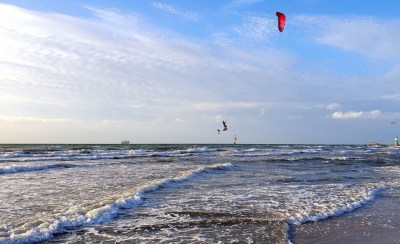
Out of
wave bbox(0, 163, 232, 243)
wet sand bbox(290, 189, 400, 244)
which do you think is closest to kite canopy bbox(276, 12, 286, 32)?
wet sand bbox(290, 189, 400, 244)

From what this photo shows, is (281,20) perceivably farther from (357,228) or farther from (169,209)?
(357,228)

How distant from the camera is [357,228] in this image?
25.7 ft

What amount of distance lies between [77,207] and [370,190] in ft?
30.1

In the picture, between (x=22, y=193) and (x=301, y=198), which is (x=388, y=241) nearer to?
(x=301, y=198)

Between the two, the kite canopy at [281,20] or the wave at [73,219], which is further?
the kite canopy at [281,20]

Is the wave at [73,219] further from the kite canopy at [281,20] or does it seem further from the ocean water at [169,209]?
the kite canopy at [281,20]

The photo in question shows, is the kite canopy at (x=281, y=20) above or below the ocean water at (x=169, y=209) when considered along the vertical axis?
above

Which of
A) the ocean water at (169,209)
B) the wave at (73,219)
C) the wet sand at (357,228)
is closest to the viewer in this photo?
the wave at (73,219)

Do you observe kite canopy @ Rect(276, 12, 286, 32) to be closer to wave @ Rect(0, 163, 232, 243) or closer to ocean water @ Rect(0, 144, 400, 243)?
ocean water @ Rect(0, 144, 400, 243)

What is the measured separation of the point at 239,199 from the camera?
11016 mm

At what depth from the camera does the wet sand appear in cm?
700

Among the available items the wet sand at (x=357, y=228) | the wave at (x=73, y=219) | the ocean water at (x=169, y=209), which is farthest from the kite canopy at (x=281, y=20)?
the wave at (x=73, y=219)

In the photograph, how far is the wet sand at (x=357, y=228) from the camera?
700 centimetres

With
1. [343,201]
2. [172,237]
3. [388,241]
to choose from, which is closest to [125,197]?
[172,237]
